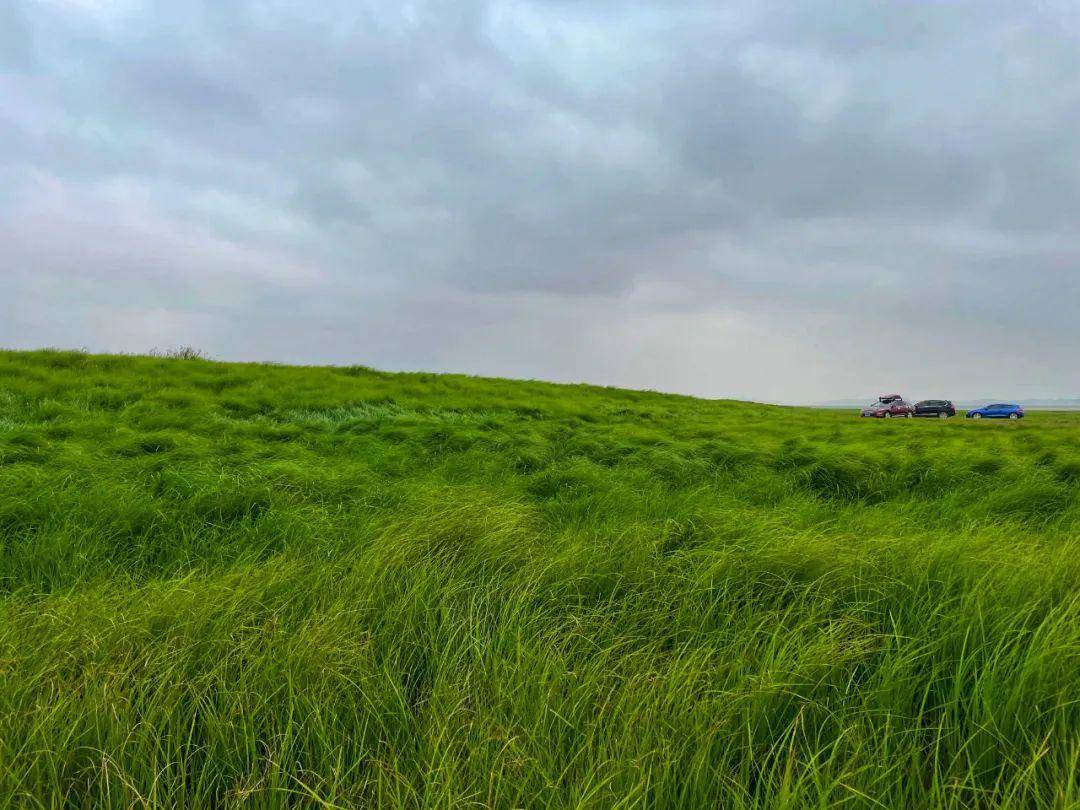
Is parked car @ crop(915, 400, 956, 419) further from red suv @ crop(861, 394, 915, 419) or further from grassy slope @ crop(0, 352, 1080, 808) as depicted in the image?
grassy slope @ crop(0, 352, 1080, 808)

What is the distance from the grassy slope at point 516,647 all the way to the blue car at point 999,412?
40.7 m

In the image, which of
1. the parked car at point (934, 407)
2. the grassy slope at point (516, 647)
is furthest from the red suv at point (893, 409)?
the grassy slope at point (516, 647)

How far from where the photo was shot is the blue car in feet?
116

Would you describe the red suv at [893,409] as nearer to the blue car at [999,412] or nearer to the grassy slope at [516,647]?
the blue car at [999,412]

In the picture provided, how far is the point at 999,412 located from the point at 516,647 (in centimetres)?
4705

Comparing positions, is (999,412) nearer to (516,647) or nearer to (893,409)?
(893,409)

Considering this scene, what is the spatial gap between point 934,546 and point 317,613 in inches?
148

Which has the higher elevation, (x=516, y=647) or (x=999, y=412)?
(x=999, y=412)

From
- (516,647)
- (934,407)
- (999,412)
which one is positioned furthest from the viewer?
(934,407)

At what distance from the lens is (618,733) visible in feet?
5.61

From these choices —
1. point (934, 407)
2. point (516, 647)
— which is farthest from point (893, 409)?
point (516, 647)

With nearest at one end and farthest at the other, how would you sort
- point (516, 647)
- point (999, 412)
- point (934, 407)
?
point (516, 647)
point (999, 412)
point (934, 407)

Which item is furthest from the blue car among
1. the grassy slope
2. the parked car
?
the grassy slope

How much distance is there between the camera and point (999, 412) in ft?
117
